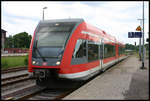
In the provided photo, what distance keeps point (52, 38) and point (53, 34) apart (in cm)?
21

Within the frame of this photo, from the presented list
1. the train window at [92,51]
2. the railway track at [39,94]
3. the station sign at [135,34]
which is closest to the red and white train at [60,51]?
the train window at [92,51]

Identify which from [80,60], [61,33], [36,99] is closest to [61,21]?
[61,33]

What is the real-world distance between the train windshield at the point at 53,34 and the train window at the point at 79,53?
69cm

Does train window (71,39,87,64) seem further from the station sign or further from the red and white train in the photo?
the station sign

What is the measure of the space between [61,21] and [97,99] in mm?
4216

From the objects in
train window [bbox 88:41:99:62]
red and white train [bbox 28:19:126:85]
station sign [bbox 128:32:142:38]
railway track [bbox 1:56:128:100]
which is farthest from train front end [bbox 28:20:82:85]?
station sign [bbox 128:32:142:38]

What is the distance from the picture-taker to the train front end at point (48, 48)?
7609mm

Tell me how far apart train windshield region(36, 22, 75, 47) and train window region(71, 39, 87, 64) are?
694 mm

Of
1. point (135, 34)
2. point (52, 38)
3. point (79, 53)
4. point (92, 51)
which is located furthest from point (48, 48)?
point (135, 34)

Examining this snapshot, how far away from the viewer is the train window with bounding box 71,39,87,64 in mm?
8141

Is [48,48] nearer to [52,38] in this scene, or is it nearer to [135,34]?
[52,38]

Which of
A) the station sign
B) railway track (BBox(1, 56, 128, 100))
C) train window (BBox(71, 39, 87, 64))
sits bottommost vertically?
railway track (BBox(1, 56, 128, 100))

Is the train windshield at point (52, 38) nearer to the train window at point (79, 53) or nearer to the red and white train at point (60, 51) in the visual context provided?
the red and white train at point (60, 51)

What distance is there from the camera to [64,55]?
7680mm
